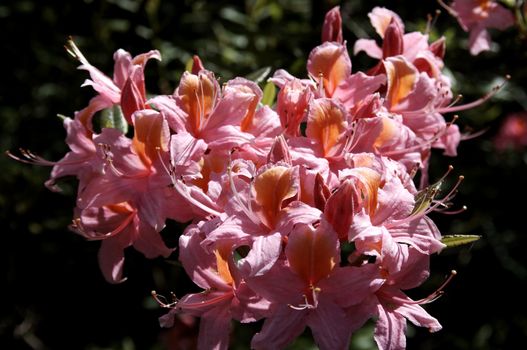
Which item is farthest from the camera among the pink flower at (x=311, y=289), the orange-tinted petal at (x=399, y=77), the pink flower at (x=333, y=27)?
the pink flower at (x=333, y=27)

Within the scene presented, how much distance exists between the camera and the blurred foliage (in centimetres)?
287

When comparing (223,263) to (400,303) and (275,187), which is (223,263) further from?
(400,303)

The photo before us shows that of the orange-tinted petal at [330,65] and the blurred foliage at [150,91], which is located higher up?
the orange-tinted petal at [330,65]

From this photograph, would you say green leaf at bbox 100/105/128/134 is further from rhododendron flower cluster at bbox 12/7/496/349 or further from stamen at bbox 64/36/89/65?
stamen at bbox 64/36/89/65

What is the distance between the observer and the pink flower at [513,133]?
Answer: 390 cm

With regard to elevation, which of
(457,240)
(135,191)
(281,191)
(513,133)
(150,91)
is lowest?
(513,133)

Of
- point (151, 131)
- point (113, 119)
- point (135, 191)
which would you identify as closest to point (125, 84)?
point (151, 131)

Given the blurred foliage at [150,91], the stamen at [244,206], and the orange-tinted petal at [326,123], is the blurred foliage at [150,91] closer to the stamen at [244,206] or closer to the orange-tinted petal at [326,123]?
the orange-tinted petal at [326,123]

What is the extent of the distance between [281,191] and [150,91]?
1265mm

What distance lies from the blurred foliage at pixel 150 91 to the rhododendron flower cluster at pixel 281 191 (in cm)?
62

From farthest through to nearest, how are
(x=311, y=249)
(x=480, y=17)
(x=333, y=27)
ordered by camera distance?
(x=480, y=17) → (x=333, y=27) → (x=311, y=249)

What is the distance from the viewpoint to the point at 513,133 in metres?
4.01

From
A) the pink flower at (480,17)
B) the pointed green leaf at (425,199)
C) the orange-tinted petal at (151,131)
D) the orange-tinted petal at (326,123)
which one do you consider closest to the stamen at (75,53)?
the orange-tinted petal at (151,131)

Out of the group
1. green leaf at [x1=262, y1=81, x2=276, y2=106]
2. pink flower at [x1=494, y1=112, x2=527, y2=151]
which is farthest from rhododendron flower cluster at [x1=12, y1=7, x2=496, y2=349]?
pink flower at [x1=494, y1=112, x2=527, y2=151]
